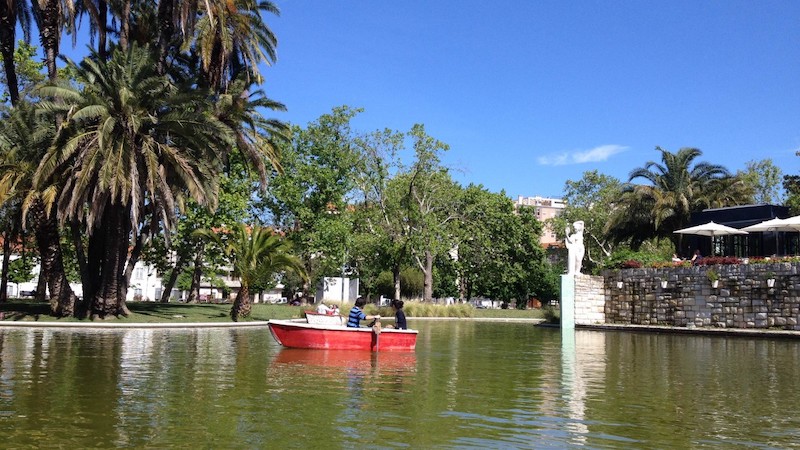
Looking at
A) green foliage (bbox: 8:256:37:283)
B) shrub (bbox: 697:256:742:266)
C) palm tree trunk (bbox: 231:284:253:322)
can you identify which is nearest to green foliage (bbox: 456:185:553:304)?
shrub (bbox: 697:256:742:266)

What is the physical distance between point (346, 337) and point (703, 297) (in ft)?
75.2

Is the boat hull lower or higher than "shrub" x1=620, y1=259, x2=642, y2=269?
lower

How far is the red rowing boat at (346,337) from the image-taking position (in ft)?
Result: 66.9

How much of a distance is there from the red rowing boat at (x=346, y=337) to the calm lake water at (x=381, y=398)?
0.34m

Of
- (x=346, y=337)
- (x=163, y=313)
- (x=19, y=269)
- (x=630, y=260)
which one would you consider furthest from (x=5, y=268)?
(x=630, y=260)

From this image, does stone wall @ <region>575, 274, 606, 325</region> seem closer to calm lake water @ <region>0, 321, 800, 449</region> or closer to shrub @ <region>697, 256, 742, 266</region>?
shrub @ <region>697, 256, 742, 266</region>

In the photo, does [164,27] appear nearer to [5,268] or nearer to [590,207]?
[5,268]

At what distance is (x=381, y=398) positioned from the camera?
12.5 meters

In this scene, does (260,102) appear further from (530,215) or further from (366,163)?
(530,215)

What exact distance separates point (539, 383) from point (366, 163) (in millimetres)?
46131

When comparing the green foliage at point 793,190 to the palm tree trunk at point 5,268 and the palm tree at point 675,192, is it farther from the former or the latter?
the palm tree trunk at point 5,268

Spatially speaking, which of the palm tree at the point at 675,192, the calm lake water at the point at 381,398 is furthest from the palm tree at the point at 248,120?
the palm tree at the point at 675,192

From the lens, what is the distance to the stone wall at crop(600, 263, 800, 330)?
33.0m

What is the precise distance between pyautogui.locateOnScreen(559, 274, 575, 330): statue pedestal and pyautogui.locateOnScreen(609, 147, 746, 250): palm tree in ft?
46.2
